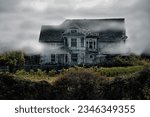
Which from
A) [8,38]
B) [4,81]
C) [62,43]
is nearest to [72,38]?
[62,43]

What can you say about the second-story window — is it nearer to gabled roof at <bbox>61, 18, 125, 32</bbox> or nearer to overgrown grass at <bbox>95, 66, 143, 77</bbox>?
gabled roof at <bbox>61, 18, 125, 32</bbox>

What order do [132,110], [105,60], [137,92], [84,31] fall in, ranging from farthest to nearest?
[84,31], [105,60], [137,92], [132,110]

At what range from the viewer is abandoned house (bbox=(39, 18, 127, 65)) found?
1518 centimetres

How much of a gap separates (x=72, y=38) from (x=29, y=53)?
113 cm

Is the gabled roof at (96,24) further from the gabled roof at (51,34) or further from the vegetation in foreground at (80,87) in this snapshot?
the vegetation in foreground at (80,87)

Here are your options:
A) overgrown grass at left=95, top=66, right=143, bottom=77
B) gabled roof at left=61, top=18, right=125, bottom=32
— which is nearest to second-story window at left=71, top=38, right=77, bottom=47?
gabled roof at left=61, top=18, right=125, bottom=32

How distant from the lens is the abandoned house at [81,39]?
15184 mm

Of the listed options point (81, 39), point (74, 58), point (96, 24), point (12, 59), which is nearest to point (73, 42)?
point (81, 39)

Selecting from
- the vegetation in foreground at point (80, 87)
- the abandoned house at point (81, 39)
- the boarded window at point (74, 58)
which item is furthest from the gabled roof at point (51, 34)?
the vegetation in foreground at point (80, 87)

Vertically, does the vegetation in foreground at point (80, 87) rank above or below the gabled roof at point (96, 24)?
below

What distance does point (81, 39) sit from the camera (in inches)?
618

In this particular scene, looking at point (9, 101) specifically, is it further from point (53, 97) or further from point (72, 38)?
point (72, 38)

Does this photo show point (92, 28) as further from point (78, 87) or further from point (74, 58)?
point (78, 87)

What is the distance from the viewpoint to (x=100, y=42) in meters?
15.4
